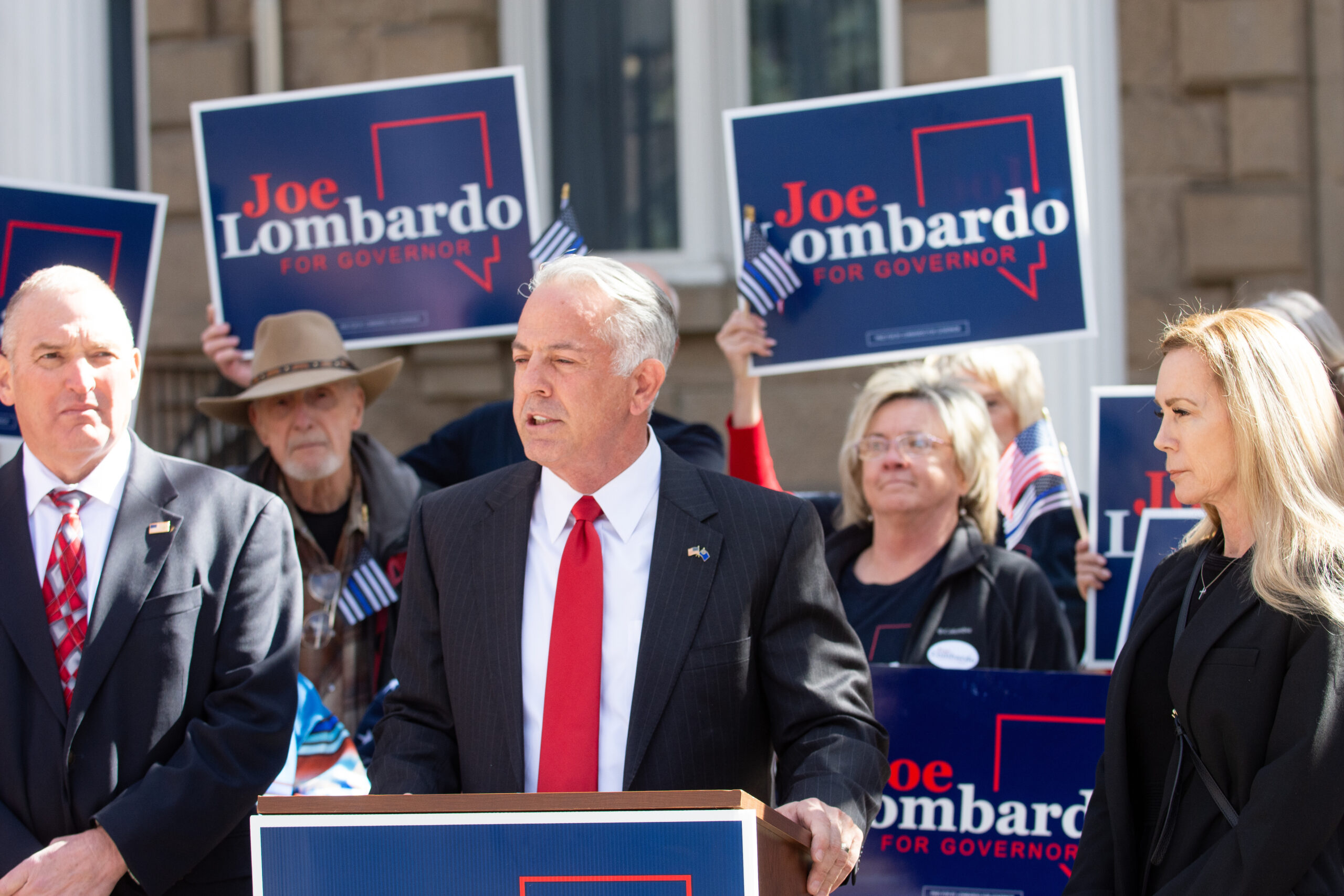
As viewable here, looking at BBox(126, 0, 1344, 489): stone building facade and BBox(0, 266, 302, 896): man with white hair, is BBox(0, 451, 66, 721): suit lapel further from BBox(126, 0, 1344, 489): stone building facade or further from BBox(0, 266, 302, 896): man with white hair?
BBox(126, 0, 1344, 489): stone building facade

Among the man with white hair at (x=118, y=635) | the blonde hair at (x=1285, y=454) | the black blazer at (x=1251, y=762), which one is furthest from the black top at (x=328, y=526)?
the blonde hair at (x=1285, y=454)

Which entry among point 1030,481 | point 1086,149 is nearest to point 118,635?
point 1030,481

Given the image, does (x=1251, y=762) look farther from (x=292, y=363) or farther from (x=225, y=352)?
(x=225, y=352)

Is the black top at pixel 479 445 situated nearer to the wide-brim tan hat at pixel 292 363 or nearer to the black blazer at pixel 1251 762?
the wide-brim tan hat at pixel 292 363

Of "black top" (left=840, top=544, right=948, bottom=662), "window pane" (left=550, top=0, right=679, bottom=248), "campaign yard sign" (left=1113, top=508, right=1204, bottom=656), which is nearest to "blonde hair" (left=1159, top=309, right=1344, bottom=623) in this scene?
"campaign yard sign" (left=1113, top=508, right=1204, bottom=656)

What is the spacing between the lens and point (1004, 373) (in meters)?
4.50

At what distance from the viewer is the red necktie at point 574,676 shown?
238 centimetres

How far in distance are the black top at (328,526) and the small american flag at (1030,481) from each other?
6.06 ft

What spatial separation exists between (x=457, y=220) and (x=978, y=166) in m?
1.62

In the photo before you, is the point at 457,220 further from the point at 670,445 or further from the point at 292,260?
the point at 670,445

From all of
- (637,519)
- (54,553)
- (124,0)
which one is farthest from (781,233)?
(124,0)

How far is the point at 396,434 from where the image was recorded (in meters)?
7.00

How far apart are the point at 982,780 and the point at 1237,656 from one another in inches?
45.7

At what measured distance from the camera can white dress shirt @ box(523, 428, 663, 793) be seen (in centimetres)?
242
